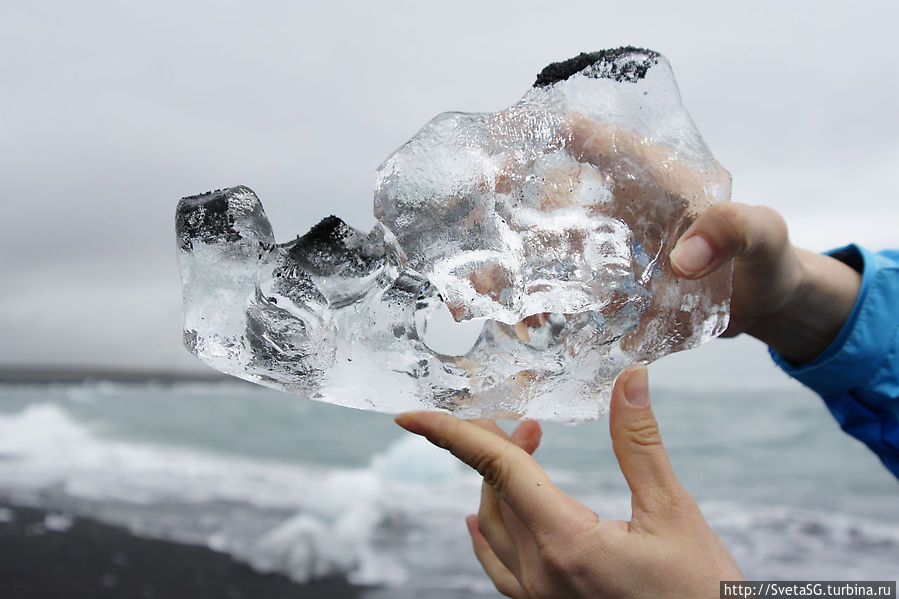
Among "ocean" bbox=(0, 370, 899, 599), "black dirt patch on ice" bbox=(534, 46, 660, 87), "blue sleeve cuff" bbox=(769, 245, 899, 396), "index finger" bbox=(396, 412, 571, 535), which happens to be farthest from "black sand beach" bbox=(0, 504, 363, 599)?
"black dirt patch on ice" bbox=(534, 46, 660, 87)

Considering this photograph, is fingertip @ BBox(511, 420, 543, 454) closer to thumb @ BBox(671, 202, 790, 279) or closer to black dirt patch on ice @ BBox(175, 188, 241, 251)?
thumb @ BBox(671, 202, 790, 279)

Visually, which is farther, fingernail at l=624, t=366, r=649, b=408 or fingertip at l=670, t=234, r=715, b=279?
fingernail at l=624, t=366, r=649, b=408

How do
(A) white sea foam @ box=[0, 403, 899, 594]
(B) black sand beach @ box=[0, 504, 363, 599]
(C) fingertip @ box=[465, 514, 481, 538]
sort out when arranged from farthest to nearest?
(A) white sea foam @ box=[0, 403, 899, 594] < (B) black sand beach @ box=[0, 504, 363, 599] < (C) fingertip @ box=[465, 514, 481, 538]

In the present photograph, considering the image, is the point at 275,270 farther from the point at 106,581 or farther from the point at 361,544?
the point at 361,544

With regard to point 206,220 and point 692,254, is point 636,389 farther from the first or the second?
point 206,220

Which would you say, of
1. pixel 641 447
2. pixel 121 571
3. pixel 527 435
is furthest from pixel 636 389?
pixel 121 571

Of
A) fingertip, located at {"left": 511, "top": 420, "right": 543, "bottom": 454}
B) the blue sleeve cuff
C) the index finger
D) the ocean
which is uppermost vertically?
the blue sleeve cuff
